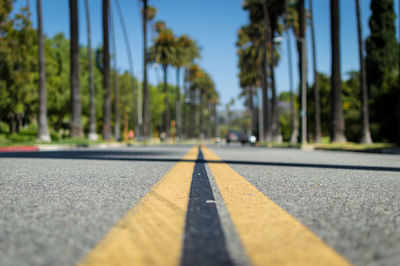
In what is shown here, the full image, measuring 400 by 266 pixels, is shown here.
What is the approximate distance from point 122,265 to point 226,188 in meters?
2.83

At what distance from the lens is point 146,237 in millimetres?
2322

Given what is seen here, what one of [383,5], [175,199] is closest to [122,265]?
[175,199]

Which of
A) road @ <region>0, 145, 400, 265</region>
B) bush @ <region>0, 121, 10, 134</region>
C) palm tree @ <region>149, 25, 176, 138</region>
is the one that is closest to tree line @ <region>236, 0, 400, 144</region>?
palm tree @ <region>149, 25, 176, 138</region>

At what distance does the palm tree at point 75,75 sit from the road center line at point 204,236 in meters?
23.7

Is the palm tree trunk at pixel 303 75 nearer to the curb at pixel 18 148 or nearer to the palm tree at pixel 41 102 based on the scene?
the palm tree at pixel 41 102

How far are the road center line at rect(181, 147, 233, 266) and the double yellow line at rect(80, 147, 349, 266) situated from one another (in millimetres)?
48

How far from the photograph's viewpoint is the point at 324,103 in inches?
1962

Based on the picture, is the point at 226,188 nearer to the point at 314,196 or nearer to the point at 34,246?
the point at 314,196

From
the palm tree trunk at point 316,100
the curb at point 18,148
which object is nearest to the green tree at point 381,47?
the palm tree trunk at point 316,100

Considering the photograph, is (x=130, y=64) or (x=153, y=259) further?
(x=130, y=64)

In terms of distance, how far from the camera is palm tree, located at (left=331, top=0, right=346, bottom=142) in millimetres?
23609

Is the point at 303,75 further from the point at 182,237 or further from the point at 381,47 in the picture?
the point at 182,237

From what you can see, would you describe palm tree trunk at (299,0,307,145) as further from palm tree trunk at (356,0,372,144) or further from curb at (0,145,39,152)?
curb at (0,145,39,152)

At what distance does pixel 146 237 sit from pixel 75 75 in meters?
25.2
